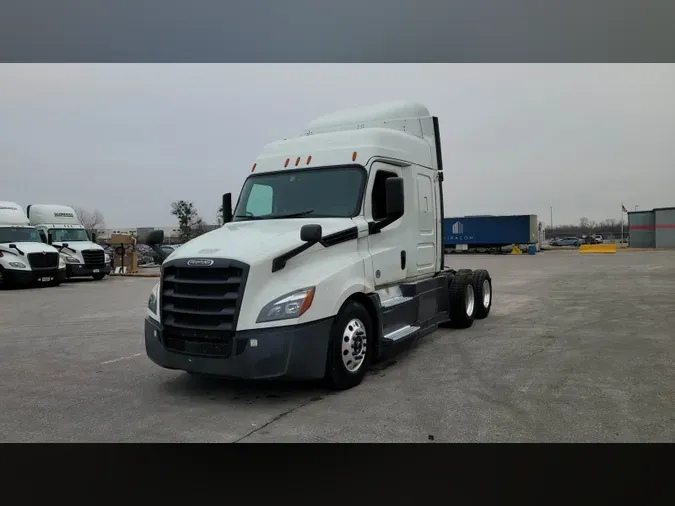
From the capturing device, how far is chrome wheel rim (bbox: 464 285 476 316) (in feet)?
30.4

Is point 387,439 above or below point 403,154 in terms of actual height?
below

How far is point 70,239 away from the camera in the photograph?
920 inches

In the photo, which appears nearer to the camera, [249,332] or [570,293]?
[249,332]

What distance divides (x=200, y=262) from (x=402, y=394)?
256 centimetres

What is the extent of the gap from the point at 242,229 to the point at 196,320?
1.36 meters

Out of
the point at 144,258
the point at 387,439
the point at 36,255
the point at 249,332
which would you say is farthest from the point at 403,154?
the point at 144,258

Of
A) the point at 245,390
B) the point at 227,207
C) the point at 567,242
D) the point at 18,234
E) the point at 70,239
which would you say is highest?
the point at 227,207

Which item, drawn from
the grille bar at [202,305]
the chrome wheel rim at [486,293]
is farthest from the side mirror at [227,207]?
the chrome wheel rim at [486,293]

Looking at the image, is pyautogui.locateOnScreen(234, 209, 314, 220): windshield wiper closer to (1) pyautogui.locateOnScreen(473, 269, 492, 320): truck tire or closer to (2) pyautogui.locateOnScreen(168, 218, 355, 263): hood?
(2) pyautogui.locateOnScreen(168, 218, 355, 263): hood

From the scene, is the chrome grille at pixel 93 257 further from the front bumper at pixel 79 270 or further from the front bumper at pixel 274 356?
the front bumper at pixel 274 356

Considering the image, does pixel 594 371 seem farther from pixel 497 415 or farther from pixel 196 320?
pixel 196 320

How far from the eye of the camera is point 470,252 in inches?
2100

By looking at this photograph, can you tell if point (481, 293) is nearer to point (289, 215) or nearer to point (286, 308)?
point (289, 215)

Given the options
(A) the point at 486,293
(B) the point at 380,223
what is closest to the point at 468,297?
(A) the point at 486,293
